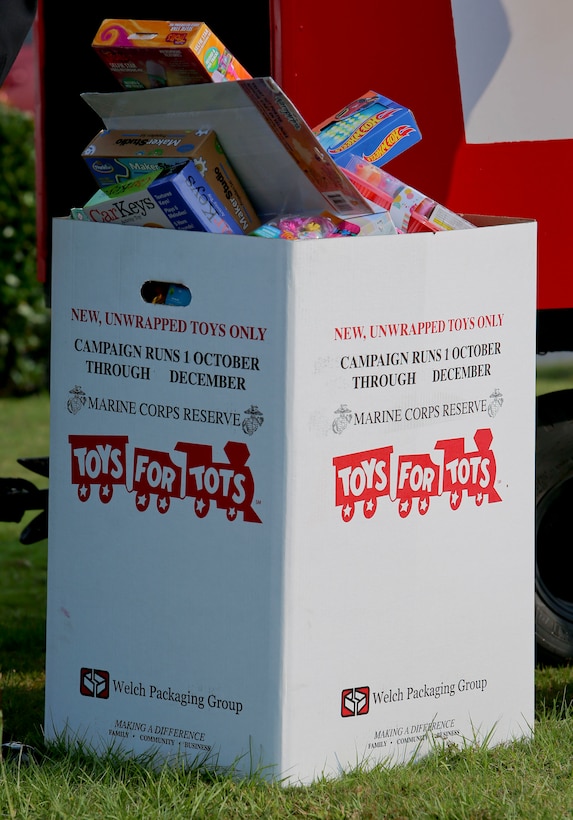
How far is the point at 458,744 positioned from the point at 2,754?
95 centimetres

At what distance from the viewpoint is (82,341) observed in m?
2.50

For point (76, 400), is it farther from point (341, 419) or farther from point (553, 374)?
point (553, 374)

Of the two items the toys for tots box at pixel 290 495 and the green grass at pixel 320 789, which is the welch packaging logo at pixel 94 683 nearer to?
the toys for tots box at pixel 290 495

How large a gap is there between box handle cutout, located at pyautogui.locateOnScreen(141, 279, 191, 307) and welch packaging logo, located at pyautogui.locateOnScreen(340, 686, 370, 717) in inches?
31.7

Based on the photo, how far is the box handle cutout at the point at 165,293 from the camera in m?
2.38

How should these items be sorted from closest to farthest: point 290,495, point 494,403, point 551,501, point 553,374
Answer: point 290,495, point 494,403, point 551,501, point 553,374

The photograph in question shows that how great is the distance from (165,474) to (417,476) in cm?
49

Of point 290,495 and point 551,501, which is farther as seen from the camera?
point 551,501

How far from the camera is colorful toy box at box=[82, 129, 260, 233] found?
7.70ft

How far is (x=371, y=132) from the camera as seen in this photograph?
2.50m

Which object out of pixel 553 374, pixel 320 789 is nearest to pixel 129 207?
pixel 320 789

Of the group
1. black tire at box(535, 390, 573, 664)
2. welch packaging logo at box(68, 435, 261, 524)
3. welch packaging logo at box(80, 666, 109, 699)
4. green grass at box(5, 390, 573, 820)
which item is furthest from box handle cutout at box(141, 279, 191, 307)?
black tire at box(535, 390, 573, 664)

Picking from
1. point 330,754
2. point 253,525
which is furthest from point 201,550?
point 330,754

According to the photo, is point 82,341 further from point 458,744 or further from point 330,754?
point 458,744
